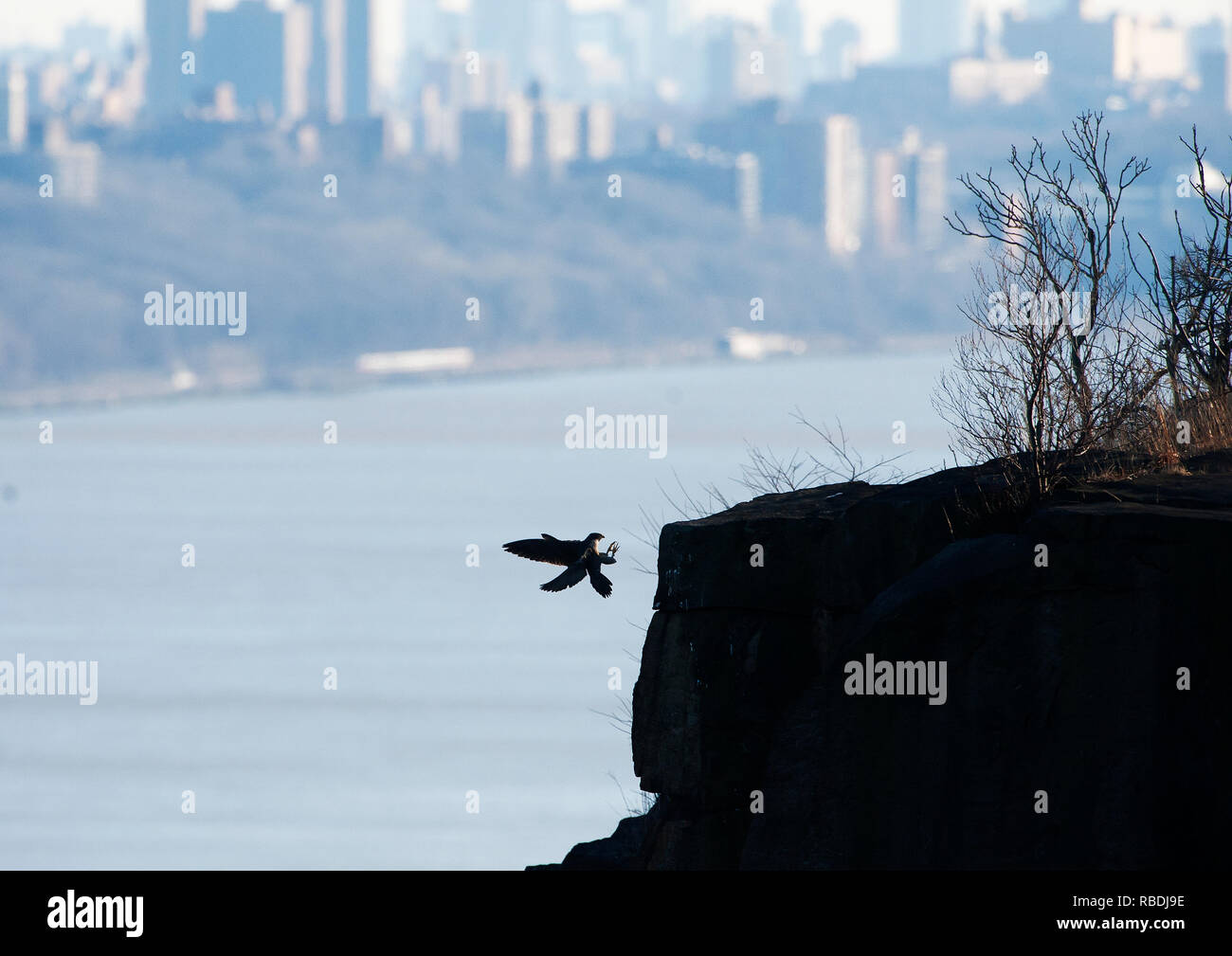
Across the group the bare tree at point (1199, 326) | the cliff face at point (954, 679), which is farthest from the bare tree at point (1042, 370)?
the cliff face at point (954, 679)

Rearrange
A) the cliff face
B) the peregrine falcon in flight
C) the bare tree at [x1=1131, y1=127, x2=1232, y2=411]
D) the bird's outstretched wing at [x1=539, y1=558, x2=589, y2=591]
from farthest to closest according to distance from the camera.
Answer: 1. the bare tree at [x1=1131, y1=127, x2=1232, y2=411]
2. the peregrine falcon in flight
3. the bird's outstretched wing at [x1=539, y1=558, x2=589, y2=591]
4. the cliff face

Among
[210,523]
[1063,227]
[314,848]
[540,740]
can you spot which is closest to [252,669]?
[540,740]

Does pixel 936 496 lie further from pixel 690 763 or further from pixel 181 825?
pixel 181 825

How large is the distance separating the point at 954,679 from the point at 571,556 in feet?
9.99

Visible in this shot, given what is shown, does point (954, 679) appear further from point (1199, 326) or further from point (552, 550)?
point (1199, 326)

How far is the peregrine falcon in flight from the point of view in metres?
12.9

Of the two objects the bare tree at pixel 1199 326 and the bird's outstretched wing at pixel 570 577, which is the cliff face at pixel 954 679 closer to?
the bird's outstretched wing at pixel 570 577

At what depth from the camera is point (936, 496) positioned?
12.7m

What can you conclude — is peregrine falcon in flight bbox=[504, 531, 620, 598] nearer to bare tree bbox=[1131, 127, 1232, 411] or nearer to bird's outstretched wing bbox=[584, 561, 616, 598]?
bird's outstretched wing bbox=[584, 561, 616, 598]

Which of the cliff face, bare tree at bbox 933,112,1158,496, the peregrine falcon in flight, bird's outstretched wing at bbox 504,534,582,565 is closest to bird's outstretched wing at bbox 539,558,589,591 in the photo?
the peregrine falcon in flight

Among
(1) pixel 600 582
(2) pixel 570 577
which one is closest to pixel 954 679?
(1) pixel 600 582

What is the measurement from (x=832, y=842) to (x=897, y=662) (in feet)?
4.06

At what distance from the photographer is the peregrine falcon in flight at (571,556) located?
12.9 metres

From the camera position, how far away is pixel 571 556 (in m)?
13.6
